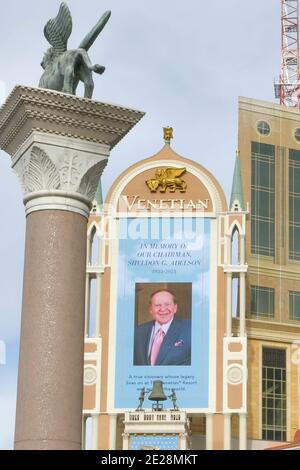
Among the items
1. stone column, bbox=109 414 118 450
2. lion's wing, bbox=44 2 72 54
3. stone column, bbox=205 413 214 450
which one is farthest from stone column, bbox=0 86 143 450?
stone column, bbox=109 414 118 450

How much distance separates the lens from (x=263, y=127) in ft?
244

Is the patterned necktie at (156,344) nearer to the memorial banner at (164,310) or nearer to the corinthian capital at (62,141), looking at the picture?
the memorial banner at (164,310)

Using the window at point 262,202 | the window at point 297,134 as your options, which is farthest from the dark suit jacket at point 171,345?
the window at point 297,134

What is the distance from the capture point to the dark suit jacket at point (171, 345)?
59938 millimetres

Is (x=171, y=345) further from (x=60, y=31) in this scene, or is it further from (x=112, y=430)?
(x=60, y=31)

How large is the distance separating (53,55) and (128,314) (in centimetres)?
4429

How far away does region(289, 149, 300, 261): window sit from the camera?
73.2m

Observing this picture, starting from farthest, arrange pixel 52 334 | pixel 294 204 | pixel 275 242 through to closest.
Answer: pixel 294 204 < pixel 275 242 < pixel 52 334

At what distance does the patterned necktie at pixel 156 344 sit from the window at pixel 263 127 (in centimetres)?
1879

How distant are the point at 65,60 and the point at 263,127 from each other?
57555 mm

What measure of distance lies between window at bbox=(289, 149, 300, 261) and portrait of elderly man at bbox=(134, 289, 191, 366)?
14227 mm

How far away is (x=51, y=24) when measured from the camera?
17891 millimetres

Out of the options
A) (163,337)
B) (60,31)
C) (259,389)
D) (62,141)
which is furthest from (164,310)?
(62,141)
